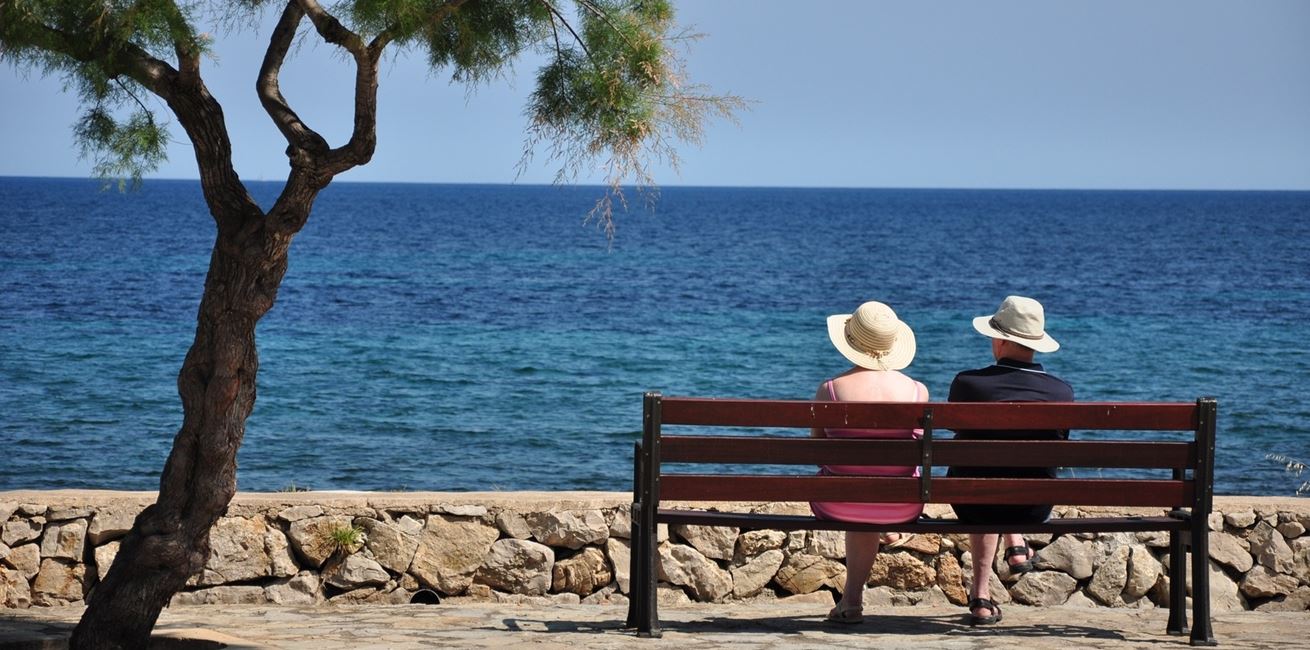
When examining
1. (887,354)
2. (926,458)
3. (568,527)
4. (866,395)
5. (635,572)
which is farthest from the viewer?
(568,527)

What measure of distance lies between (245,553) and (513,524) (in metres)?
1.20

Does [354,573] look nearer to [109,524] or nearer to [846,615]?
[109,524]

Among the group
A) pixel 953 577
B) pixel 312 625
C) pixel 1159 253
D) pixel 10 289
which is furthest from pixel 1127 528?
pixel 1159 253

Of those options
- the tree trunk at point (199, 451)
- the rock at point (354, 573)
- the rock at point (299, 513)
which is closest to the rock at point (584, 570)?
the rock at point (354, 573)

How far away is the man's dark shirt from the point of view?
16.7ft

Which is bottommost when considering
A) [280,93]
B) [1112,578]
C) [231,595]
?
[231,595]

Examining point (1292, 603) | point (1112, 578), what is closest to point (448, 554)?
point (1112, 578)

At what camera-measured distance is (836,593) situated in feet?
19.9

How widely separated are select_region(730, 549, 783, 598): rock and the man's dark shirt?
42.8 inches

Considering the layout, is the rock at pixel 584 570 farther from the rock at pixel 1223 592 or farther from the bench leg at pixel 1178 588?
the rock at pixel 1223 592

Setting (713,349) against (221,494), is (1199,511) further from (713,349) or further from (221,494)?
(713,349)

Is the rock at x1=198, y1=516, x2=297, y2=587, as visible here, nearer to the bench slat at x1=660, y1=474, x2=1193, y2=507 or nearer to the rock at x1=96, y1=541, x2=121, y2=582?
the rock at x1=96, y1=541, x2=121, y2=582

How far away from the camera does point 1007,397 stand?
17.0 feet

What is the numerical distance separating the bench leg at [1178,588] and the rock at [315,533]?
11.3 feet
